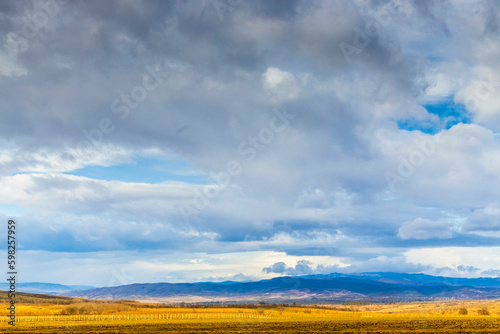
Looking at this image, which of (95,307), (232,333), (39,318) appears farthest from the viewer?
(95,307)

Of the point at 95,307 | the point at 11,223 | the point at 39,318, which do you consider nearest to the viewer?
the point at 11,223

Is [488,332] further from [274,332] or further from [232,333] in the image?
[232,333]

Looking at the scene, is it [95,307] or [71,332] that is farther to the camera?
[95,307]

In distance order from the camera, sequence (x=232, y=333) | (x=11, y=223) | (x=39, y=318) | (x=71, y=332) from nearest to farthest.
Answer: (x=11, y=223)
(x=232, y=333)
(x=71, y=332)
(x=39, y=318)

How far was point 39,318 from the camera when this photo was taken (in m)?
148

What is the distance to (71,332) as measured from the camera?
297 ft

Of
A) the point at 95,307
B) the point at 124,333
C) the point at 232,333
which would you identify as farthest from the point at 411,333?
the point at 95,307

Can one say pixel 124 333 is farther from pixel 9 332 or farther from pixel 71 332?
pixel 9 332

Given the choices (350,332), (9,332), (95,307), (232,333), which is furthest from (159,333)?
(95,307)

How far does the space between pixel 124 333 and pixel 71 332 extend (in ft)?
35.4

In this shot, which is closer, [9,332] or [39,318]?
[9,332]

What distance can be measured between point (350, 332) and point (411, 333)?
10358 mm

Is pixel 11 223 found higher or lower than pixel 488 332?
higher

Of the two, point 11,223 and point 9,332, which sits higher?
point 11,223
